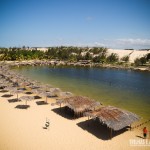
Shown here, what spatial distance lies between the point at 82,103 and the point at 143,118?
7684 millimetres

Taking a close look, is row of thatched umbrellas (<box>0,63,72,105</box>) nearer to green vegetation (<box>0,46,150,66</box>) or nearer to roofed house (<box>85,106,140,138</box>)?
roofed house (<box>85,106,140,138</box>)

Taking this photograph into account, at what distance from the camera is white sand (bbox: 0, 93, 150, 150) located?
1574 cm

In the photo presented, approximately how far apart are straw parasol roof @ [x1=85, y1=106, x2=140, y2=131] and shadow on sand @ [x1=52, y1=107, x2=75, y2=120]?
380cm

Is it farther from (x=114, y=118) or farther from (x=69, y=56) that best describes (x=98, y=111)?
(x=69, y=56)

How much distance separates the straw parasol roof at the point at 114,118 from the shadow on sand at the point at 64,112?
3.80 metres

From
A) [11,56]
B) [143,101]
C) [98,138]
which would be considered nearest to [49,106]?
[98,138]

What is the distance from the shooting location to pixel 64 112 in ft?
76.9

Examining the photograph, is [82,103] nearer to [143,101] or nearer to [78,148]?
[78,148]

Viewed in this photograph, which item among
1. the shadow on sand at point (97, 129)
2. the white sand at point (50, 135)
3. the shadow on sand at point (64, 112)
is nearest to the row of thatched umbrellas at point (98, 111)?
the shadow on sand at point (64, 112)

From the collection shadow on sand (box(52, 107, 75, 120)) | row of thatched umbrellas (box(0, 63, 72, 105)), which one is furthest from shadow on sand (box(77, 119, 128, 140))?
row of thatched umbrellas (box(0, 63, 72, 105))

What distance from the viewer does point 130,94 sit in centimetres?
3562

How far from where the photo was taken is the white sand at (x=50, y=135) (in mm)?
15742

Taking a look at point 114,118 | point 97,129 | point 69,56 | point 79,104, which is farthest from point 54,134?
point 69,56

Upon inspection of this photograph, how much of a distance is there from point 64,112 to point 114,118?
7.41 meters
